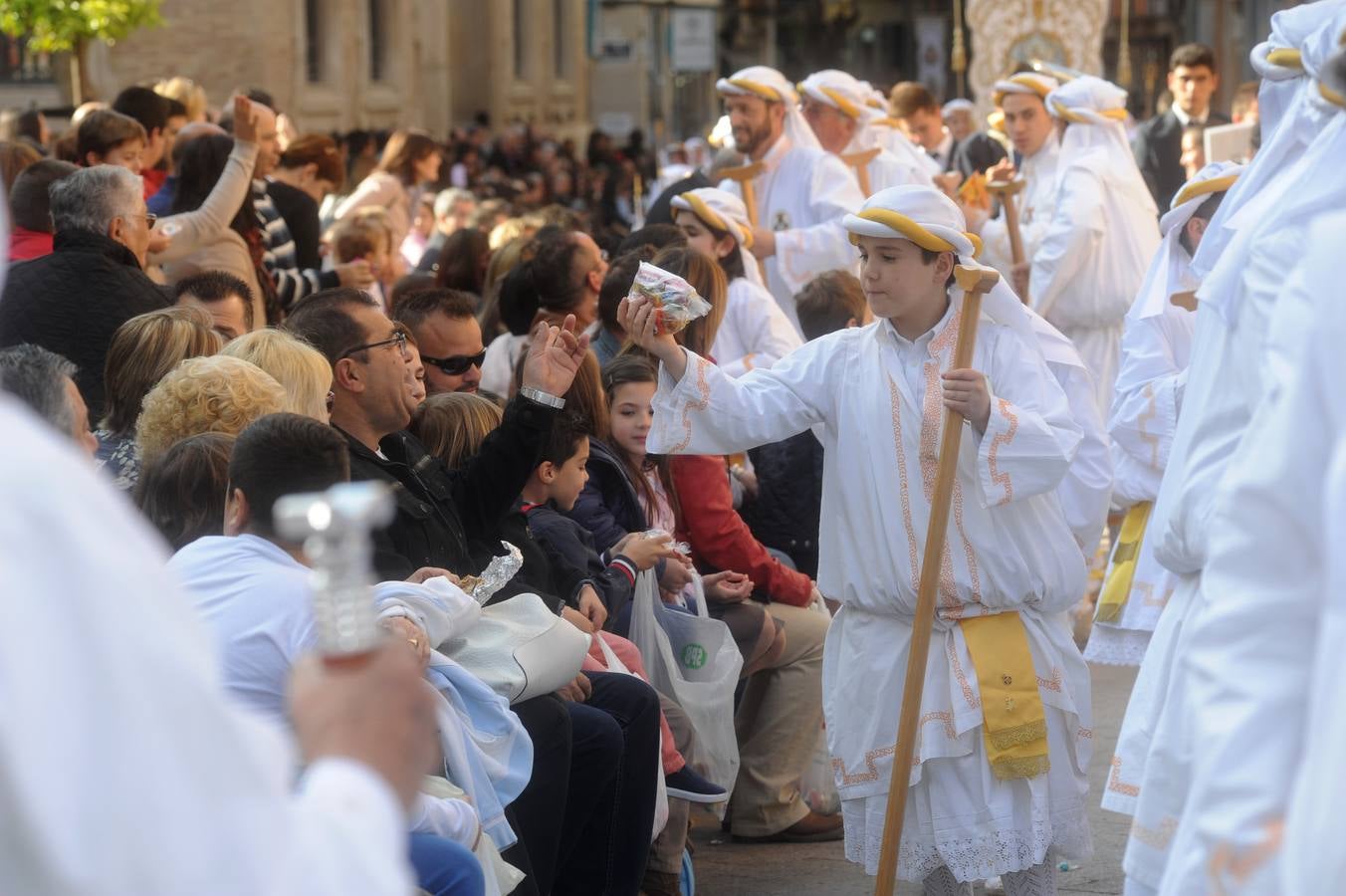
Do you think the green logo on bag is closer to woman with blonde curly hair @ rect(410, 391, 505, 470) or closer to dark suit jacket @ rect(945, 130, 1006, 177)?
woman with blonde curly hair @ rect(410, 391, 505, 470)

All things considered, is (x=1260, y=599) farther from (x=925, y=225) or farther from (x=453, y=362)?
(x=453, y=362)

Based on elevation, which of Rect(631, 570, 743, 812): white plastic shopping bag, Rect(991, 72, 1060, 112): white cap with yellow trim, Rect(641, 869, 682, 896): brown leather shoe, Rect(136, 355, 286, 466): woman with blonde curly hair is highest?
Rect(991, 72, 1060, 112): white cap with yellow trim

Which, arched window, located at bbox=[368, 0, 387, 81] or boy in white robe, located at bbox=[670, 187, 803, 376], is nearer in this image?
boy in white robe, located at bbox=[670, 187, 803, 376]

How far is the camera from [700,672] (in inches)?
222

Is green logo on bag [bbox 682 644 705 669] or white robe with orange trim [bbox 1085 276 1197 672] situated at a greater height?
white robe with orange trim [bbox 1085 276 1197 672]

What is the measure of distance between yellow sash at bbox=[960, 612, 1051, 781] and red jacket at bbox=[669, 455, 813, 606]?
141 centimetres

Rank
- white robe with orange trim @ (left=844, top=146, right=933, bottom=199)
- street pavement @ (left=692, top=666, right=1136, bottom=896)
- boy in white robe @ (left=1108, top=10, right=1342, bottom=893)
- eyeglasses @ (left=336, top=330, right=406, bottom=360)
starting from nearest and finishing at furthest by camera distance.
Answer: boy in white robe @ (left=1108, top=10, right=1342, bottom=893) < eyeglasses @ (left=336, top=330, right=406, bottom=360) < street pavement @ (left=692, top=666, right=1136, bottom=896) < white robe with orange trim @ (left=844, top=146, right=933, bottom=199)

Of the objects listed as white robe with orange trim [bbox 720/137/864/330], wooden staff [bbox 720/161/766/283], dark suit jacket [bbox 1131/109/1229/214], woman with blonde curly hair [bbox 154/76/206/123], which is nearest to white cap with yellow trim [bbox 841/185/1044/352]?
white robe with orange trim [bbox 720/137/864/330]

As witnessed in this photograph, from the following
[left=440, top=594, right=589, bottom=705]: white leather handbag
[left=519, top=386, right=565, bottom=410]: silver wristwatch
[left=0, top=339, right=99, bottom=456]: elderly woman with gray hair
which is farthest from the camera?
[left=519, top=386, right=565, bottom=410]: silver wristwatch

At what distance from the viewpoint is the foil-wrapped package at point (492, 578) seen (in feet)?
15.1

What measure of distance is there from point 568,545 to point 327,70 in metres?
24.2

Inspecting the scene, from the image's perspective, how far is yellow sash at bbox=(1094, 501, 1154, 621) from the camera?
5.88 meters

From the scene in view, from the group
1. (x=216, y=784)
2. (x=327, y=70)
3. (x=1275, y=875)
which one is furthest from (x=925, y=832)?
(x=327, y=70)

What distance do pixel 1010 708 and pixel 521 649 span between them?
123cm
